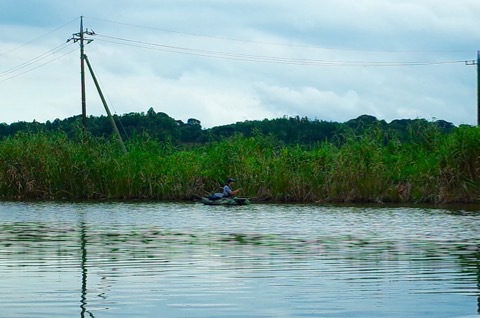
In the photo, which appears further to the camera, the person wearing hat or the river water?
the person wearing hat

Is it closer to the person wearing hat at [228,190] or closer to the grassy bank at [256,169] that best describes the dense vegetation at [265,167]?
the grassy bank at [256,169]

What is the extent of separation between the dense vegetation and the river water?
Result: 786 centimetres

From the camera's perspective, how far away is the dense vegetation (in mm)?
34188

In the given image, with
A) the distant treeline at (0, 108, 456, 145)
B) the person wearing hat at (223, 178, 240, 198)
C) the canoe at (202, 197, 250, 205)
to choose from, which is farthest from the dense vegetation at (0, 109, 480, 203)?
the distant treeline at (0, 108, 456, 145)

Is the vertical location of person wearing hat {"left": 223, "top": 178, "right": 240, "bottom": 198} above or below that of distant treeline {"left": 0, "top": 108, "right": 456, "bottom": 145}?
below

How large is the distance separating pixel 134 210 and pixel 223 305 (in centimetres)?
2110

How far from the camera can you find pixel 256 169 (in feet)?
123

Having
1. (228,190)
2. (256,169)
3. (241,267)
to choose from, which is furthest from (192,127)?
(241,267)

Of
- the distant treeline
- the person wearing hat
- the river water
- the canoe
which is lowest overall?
the river water

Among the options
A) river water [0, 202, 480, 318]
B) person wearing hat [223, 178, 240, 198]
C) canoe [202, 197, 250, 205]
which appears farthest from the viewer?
person wearing hat [223, 178, 240, 198]

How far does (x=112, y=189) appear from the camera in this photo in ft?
129

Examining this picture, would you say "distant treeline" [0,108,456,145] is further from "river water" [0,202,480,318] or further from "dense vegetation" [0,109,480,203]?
"river water" [0,202,480,318]

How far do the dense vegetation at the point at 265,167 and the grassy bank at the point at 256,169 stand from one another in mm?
36

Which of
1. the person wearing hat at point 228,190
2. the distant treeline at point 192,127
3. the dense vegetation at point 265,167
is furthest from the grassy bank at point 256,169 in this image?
the distant treeline at point 192,127
